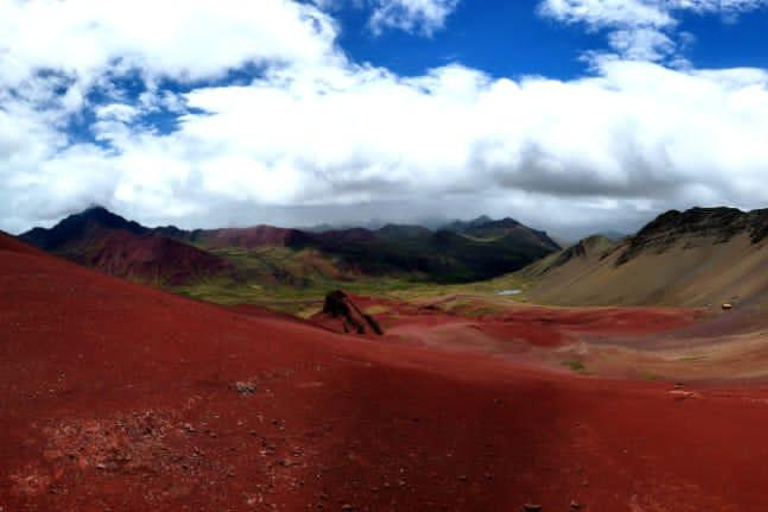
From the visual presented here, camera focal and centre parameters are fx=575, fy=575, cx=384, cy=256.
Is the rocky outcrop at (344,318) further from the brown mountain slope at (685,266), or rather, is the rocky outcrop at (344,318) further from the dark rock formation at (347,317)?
the brown mountain slope at (685,266)

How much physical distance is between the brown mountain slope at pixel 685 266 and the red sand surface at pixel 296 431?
6055 centimetres

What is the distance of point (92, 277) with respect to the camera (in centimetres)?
2447

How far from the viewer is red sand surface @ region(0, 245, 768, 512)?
10898 millimetres

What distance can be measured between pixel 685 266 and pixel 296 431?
11856 cm

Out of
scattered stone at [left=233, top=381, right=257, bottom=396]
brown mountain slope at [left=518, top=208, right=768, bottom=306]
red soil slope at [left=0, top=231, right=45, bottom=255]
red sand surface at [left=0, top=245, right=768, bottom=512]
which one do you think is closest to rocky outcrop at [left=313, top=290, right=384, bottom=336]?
red soil slope at [left=0, top=231, right=45, bottom=255]

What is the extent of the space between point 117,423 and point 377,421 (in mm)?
6306

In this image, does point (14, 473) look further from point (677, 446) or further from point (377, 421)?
point (677, 446)

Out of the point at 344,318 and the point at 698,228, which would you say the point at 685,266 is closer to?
the point at 698,228

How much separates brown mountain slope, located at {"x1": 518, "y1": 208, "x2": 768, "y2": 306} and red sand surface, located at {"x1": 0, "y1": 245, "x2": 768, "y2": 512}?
60.6 m

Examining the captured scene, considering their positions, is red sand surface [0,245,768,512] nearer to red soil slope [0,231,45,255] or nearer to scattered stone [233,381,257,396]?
scattered stone [233,381,257,396]

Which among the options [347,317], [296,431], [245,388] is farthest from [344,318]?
[296,431]

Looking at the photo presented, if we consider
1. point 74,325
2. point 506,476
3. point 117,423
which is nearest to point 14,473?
point 117,423

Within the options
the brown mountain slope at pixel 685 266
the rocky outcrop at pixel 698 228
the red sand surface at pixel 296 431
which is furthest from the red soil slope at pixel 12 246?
the rocky outcrop at pixel 698 228

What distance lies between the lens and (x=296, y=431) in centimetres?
1376
